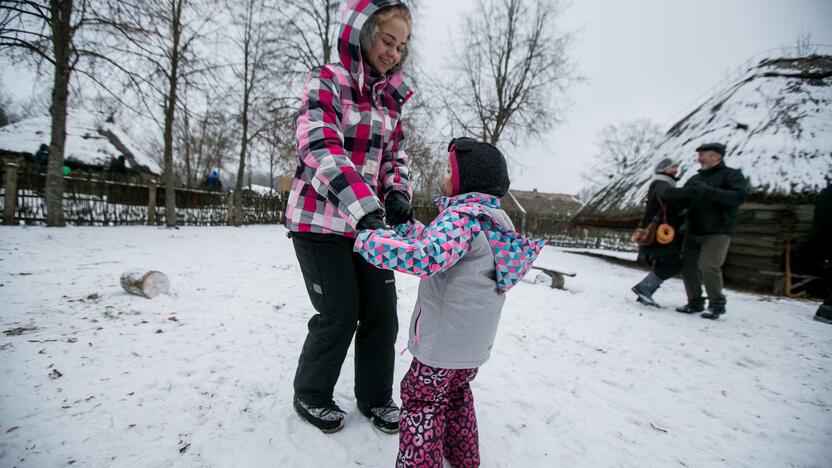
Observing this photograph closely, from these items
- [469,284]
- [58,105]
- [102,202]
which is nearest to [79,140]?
[102,202]

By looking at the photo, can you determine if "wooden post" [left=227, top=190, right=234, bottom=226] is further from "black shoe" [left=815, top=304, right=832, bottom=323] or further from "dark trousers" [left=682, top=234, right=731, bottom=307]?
"black shoe" [left=815, top=304, right=832, bottom=323]

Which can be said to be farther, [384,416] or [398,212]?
[384,416]

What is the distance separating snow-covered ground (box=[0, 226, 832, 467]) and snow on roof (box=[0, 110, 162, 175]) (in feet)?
71.1

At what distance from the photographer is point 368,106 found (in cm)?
162

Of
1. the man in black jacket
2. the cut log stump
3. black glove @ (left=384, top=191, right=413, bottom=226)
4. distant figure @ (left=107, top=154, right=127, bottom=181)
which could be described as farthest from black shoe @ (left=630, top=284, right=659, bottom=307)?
distant figure @ (left=107, top=154, right=127, bottom=181)

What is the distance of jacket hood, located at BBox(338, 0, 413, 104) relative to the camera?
4.79 ft

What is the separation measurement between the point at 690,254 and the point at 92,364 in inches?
248

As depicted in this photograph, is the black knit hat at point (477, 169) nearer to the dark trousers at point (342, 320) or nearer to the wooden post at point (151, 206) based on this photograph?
the dark trousers at point (342, 320)

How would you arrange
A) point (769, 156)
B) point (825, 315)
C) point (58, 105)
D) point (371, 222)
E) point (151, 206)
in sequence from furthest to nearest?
1. point (151, 206)
2. point (769, 156)
3. point (58, 105)
4. point (825, 315)
5. point (371, 222)

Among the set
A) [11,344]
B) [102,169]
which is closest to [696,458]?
[11,344]

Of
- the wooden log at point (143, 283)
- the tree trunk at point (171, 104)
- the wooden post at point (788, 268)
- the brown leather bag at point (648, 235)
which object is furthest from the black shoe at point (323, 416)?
the tree trunk at point (171, 104)

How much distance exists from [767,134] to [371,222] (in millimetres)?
10814

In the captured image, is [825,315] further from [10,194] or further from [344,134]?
[10,194]

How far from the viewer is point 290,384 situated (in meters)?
2.09
